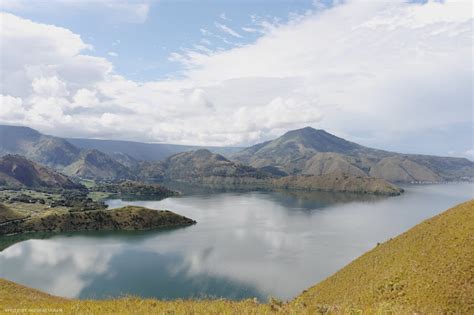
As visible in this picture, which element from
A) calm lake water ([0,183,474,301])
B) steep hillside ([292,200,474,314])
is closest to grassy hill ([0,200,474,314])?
steep hillside ([292,200,474,314])

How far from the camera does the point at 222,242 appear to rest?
539 feet

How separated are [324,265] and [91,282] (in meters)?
82.0

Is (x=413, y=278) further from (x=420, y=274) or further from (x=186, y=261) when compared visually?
(x=186, y=261)

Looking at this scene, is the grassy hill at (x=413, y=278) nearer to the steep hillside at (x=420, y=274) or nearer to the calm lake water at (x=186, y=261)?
the steep hillside at (x=420, y=274)

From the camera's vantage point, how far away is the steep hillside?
112 feet

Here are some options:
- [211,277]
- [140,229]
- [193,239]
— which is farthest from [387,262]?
[140,229]

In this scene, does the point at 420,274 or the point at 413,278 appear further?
the point at 420,274

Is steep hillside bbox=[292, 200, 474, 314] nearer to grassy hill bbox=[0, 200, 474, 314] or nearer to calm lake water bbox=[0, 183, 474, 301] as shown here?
grassy hill bbox=[0, 200, 474, 314]

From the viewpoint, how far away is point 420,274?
136 ft

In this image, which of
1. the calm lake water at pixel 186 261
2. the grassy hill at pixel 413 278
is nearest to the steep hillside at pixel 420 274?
the grassy hill at pixel 413 278

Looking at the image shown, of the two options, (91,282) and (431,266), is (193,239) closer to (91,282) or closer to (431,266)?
(91,282)

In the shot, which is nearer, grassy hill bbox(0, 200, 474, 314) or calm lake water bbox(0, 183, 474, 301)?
grassy hill bbox(0, 200, 474, 314)

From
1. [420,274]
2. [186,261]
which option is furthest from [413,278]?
[186,261]

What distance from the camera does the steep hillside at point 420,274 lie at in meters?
34.3
